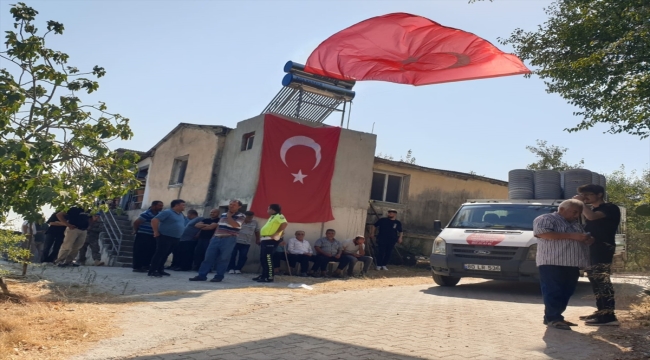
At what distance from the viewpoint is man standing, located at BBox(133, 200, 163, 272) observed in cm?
1293

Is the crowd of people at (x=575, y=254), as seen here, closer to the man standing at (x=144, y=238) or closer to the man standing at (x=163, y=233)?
the man standing at (x=163, y=233)

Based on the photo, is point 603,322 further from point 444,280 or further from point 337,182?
point 337,182

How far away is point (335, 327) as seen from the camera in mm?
6727

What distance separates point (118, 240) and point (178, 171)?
4.07 meters

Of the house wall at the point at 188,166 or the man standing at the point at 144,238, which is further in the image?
the house wall at the point at 188,166

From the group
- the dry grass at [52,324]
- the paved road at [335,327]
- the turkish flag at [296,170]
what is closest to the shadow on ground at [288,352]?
the paved road at [335,327]

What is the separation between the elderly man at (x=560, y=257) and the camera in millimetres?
7051

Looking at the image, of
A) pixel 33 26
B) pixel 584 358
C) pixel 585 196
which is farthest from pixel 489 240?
pixel 33 26

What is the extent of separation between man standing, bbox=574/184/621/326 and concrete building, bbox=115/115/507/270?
9.17 meters

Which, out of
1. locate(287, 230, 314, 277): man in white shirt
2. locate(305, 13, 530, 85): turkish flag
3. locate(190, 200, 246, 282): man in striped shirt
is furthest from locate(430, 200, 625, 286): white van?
locate(190, 200, 246, 282): man in striped shirt

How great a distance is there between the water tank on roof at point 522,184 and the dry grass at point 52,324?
939cm

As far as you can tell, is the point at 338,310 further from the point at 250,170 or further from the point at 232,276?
the point at 250,170

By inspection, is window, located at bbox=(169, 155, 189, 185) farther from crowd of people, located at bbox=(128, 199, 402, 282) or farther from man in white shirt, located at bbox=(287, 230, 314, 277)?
man in white shirt, located at bbox=(287, 230, 314, 277)

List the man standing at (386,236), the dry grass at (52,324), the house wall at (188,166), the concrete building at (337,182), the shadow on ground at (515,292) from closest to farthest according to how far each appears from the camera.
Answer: the dry grass at (52,324)
the shadow on ground at (515,292)
the concrete building at (337,182)
the man standing at (386,236)
the house wall at (188,166)
